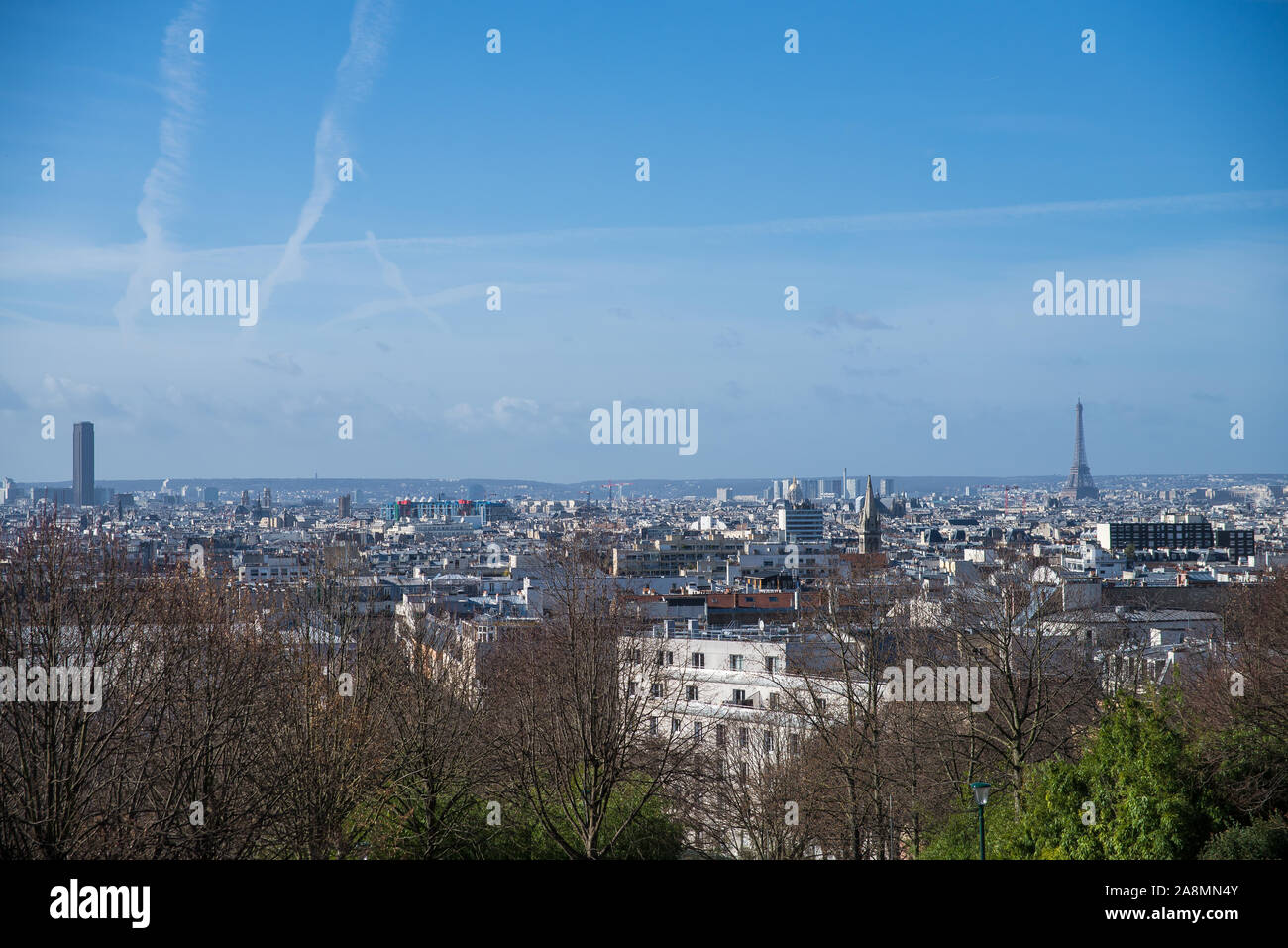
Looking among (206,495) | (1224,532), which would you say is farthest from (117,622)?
(206,495)

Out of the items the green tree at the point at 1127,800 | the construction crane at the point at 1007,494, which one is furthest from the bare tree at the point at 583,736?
the construction crane at the point at 1007,494

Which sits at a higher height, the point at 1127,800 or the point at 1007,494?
the point at 1007,494

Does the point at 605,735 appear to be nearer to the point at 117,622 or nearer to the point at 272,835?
the point at 272,835

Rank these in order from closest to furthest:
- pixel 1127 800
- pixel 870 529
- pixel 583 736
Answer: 1. pixel 1127 800
2. pixel 583 736
3. pixel 870 529

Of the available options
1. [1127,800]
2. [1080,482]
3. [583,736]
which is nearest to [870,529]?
[1080,482]

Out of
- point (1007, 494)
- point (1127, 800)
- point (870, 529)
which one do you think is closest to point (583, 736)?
point (1127, 800)

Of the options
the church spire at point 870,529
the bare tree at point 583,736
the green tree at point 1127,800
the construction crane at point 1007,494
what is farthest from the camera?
the construction crane at point 1007,494

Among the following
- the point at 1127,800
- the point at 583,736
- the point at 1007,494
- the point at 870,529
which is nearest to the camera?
the point at 1127,800

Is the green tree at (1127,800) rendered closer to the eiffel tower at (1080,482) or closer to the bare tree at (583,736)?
the bare tree at (583,736)

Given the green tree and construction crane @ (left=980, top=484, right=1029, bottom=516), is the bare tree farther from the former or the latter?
construction crane @ (left=980, top=484, right=1029, bottom=516)

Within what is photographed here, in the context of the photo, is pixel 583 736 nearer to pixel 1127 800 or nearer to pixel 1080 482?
pixel 1127 800

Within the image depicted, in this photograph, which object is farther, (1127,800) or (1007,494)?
(1007,494)

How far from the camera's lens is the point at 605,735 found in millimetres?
14711
